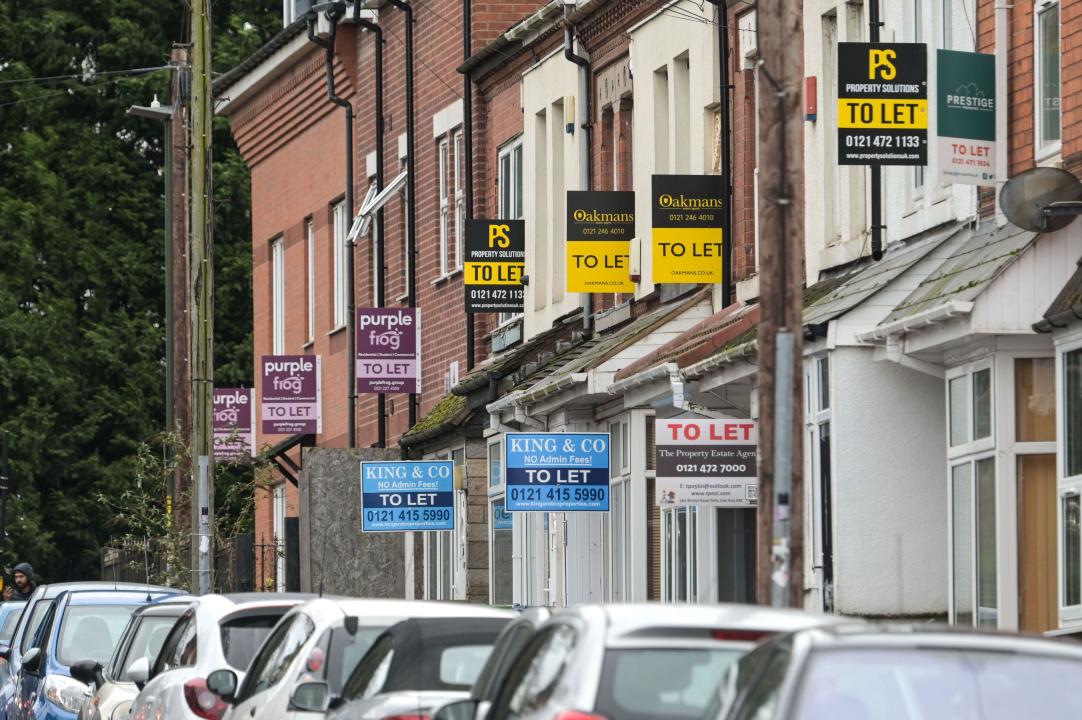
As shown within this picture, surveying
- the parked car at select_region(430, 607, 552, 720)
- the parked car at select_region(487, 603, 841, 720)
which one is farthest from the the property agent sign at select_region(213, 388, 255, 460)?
the parked car at select_region(487, 603, 841, 720)

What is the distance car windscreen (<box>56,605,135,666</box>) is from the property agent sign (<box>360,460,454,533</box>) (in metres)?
9.41

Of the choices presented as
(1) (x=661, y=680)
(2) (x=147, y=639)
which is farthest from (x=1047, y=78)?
(1) (x=661, y=680)

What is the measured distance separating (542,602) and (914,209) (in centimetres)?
1043

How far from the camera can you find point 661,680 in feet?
29.8

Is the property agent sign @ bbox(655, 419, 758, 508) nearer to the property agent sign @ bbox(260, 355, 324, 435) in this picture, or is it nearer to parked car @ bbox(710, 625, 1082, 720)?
parked car @ bbox(710, 625, 1082, 720)

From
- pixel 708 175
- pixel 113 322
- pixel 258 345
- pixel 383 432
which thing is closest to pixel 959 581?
pixel 708 175

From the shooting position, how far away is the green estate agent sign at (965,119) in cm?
1862

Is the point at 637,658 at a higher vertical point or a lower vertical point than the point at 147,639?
higher

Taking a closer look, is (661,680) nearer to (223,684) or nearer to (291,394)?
(223,684)

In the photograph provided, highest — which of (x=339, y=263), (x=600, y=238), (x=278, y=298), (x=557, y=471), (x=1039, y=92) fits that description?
(x=339, y=263)

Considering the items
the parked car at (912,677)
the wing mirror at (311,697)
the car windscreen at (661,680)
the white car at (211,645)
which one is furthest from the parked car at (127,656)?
the parked car at (912,677)

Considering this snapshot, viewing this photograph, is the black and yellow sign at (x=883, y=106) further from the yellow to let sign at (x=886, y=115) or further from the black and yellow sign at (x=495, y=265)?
the black and yellow sign at (x=495, y=265)

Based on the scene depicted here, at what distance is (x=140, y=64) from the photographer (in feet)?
194

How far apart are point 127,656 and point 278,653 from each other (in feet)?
17.0
